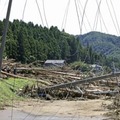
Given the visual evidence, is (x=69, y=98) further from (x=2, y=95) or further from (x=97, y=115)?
(x=97, y=115)

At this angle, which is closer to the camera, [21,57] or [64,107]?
[64,107]

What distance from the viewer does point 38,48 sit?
64125 millimetres

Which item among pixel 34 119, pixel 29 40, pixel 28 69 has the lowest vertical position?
pixel 34 119

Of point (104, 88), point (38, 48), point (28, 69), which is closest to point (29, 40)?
point (38, 48)

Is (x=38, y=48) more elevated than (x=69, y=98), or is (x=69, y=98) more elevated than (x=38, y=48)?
(x=38, y=48)

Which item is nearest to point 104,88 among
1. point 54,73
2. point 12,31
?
point 54,73

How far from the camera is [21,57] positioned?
63.3 metres

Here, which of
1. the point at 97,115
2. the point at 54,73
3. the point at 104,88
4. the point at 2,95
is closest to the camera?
the point at 97,115

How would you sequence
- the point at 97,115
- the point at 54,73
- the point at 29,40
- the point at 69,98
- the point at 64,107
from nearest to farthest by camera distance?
the point at 97,115, the point at 64,107, the point at 69,98, the point at 54,73, the point at 29,40

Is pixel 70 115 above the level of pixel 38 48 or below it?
below

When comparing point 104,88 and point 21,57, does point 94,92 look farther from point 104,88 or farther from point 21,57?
point 21,57

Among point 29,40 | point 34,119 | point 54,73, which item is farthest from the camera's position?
point 29,40

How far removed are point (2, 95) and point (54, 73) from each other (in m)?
7.78

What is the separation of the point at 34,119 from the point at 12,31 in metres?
47.1
